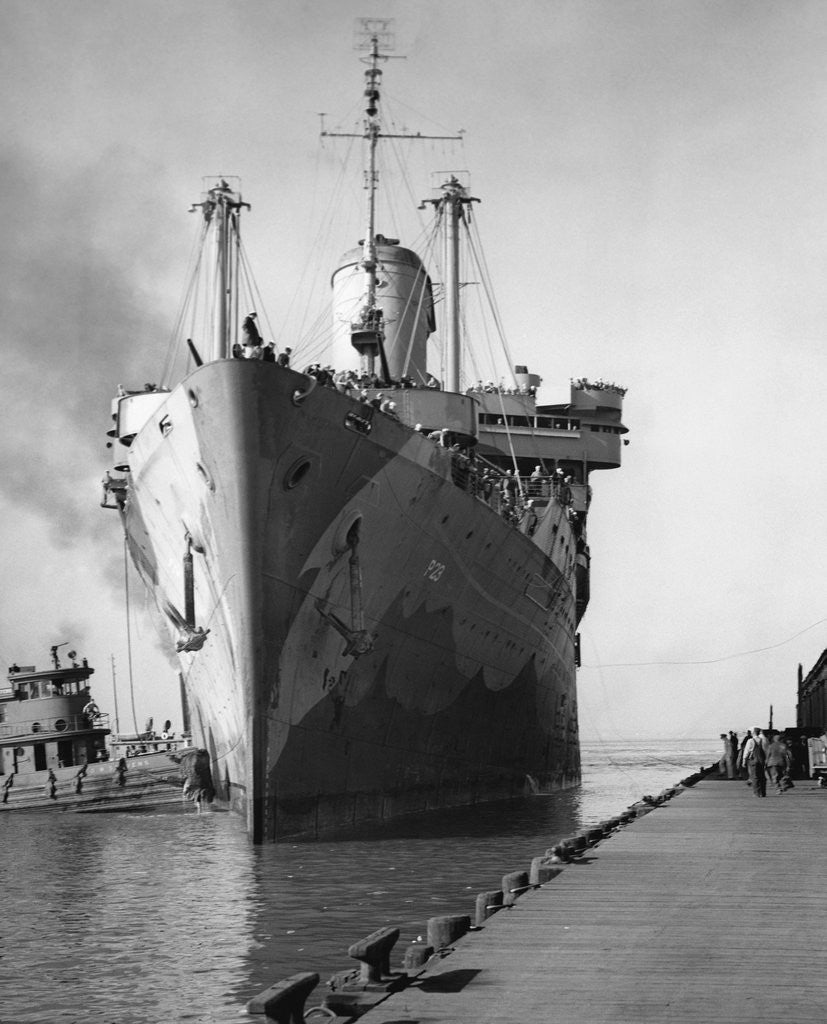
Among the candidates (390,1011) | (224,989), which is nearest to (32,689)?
(224,989)

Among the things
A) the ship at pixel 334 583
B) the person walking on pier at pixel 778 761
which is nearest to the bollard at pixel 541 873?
the ship at pixel 334 583

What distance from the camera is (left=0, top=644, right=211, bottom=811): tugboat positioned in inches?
1095

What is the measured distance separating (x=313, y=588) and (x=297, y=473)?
160cm

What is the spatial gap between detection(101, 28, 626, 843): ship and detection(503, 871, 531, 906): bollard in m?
7.03

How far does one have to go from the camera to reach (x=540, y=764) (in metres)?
28.6

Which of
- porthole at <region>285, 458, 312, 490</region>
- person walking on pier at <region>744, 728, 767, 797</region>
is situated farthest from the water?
porthole at <region>285, 458, 312, 490</region>

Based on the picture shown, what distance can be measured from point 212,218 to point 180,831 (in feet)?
66.1

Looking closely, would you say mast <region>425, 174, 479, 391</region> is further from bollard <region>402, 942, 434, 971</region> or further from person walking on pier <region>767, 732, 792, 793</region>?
bollard <region>402, 942, 434, 971</region>

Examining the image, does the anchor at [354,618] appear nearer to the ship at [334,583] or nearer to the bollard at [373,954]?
the ship at [334,583]

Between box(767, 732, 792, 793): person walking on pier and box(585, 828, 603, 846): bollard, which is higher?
box(585, 828, 603, 846): bollard

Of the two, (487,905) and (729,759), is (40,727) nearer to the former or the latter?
(729,759)

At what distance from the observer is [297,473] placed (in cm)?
1548

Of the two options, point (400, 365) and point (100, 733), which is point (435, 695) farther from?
point (100, 733)

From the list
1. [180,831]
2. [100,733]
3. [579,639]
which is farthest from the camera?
[579,639]
